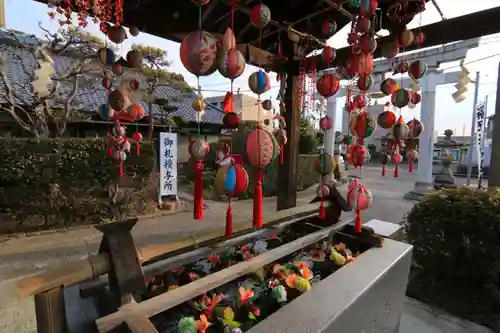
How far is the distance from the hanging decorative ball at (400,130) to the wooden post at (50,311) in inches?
106

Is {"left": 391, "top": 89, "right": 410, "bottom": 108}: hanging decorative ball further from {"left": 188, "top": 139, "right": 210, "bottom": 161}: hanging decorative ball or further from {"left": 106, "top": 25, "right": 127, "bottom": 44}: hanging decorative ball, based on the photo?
{"left": 106, "top": 25, "right": 127, "bottom": 44}: hanging decorative ball

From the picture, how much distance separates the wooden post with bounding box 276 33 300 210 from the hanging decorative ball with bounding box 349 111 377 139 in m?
1.53

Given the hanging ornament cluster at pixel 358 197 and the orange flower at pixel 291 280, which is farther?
the hanging ornament cluster at pixel 358 197

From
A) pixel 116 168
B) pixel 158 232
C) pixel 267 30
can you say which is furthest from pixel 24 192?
pixel 267 30

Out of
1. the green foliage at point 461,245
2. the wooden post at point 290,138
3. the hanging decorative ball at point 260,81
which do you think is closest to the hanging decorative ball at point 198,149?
the hanging decorative ball at point 260,81

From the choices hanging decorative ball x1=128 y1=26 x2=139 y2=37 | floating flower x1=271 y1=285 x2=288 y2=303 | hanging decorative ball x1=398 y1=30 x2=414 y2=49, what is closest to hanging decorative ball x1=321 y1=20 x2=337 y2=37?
hanging decorative ball x1=398 y1=30 x2=414 y2=49

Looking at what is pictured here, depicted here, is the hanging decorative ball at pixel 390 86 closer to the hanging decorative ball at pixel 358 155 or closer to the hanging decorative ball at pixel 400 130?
the hanging decorative ball at pixel 400 130

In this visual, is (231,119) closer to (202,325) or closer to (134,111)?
(202,325)

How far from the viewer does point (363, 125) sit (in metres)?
2.21

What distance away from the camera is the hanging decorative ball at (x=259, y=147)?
1829 mm

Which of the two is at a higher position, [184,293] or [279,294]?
[184,293]

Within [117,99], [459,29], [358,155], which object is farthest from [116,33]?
[459,29]

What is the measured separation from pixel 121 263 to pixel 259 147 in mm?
1035

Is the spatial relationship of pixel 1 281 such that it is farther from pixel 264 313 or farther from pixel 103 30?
pixel 264 313
